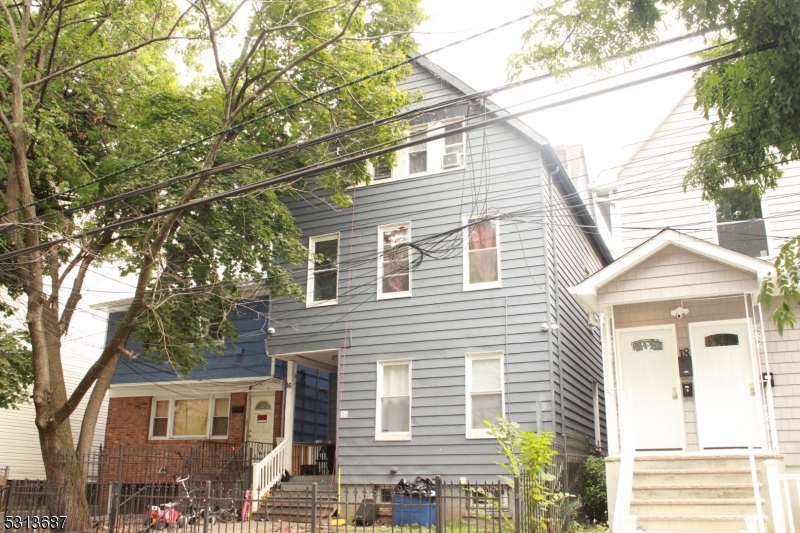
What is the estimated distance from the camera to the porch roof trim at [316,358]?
55.1ft

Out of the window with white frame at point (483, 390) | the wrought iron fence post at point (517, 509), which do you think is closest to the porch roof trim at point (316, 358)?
the window with white frame at point (483, 390)

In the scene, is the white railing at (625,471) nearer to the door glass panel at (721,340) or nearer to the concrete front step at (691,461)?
the concrete front step at (691,461)

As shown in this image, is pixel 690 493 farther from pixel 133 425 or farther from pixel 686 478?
pixel 133 425

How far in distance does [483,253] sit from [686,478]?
6285 millimetres

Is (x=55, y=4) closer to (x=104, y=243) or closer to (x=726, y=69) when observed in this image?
(x=104, y=243)

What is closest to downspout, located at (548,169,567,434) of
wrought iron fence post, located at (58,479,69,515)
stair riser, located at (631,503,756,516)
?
stair riser, located at (631,503,756,516)

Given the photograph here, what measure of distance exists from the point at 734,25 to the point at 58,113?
1227cm

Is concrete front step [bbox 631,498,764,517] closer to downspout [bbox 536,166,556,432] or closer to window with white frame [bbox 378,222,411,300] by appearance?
downspout [bbox 536,166,556,432]

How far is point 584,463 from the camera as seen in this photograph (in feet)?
48.0

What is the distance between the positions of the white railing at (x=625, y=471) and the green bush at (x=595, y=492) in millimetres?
1916

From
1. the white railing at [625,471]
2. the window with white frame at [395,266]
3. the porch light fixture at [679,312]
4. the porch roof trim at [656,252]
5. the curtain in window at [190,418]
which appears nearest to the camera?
the white railing at [625,471]

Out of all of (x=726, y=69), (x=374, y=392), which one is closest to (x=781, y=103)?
(x=726, y=69)

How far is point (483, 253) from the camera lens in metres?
15.6

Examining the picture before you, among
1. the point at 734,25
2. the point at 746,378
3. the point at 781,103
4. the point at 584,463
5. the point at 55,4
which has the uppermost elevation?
the point at 55,4
